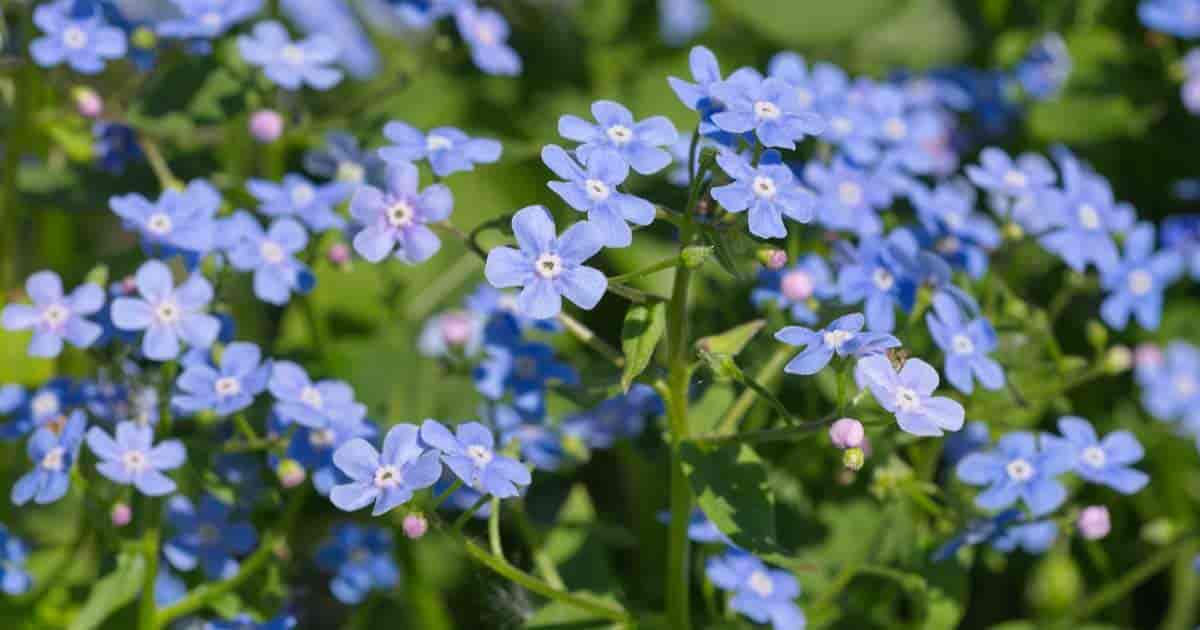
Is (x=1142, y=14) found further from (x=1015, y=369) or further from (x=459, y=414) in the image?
(x=459, y=414)

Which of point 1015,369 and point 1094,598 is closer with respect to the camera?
point 1015,369

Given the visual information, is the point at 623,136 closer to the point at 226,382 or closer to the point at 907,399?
the point at 907,399

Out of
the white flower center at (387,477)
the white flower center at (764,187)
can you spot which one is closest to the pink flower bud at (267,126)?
the white flower center at (387,477)

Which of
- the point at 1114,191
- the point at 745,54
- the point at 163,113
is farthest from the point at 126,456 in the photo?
the point at 1114,191

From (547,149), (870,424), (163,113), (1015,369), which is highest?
(547,149)

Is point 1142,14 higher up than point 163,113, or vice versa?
point 1142,14

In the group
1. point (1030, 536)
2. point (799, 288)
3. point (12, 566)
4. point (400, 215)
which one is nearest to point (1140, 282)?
point (1030, 536)

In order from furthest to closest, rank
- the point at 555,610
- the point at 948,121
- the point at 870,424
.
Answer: the point at 948,121 < the point at 555,610 < the point at 870,424
